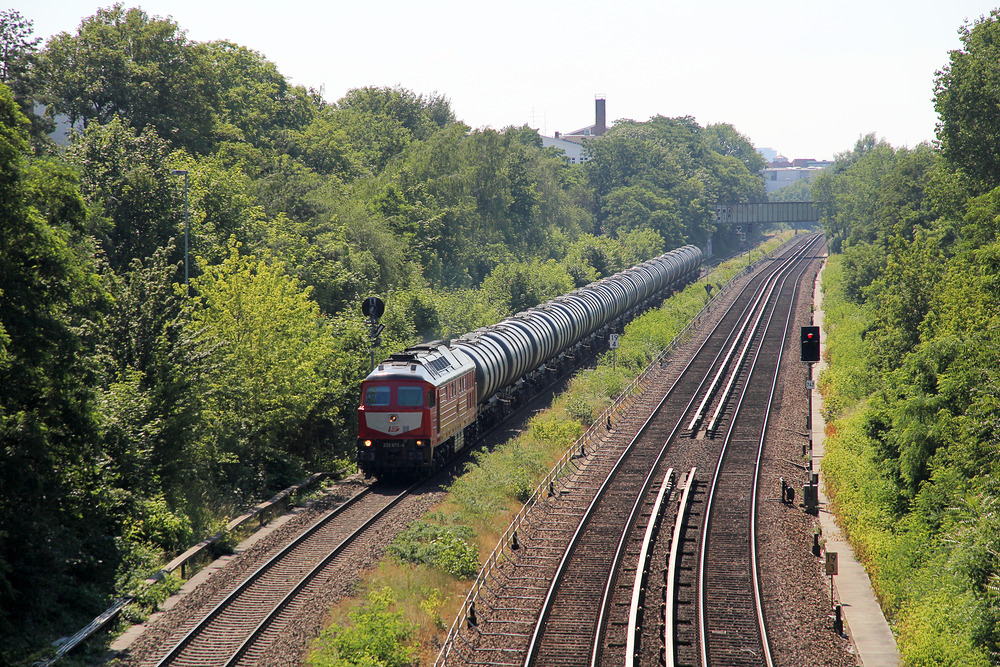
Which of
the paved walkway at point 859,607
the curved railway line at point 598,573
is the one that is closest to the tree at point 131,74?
the curved railway line at point 598,573

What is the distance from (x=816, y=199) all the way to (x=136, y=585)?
143843 mm

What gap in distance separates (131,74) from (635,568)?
4041cm

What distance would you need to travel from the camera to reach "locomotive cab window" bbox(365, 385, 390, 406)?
2648 centimetres

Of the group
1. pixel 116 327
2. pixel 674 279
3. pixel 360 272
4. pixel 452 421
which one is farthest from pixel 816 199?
pixel 116 327

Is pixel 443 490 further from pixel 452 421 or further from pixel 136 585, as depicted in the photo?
pixel 136 585

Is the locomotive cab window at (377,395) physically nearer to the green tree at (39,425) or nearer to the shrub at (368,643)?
the green tree at (39,425)

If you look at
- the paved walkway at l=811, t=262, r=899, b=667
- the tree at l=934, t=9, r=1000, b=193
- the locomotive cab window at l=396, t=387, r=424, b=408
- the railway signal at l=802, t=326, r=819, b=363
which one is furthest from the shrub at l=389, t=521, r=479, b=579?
the tree at l=934, t=9, r=1000, b=193

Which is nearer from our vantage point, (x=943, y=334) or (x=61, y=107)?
(x=943, y=334)

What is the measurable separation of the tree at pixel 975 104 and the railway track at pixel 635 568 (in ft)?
54.9

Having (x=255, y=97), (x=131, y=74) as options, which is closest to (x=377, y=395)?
(x=131, y=74)

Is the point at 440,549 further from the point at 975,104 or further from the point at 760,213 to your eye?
the point at 760,213

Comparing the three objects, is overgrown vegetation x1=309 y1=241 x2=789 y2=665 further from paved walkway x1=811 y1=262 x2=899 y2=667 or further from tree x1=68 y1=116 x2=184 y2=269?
tree x1=68 y1=116 x2=184 y2=269

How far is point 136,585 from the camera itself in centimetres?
1805

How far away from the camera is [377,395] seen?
87.0ft
